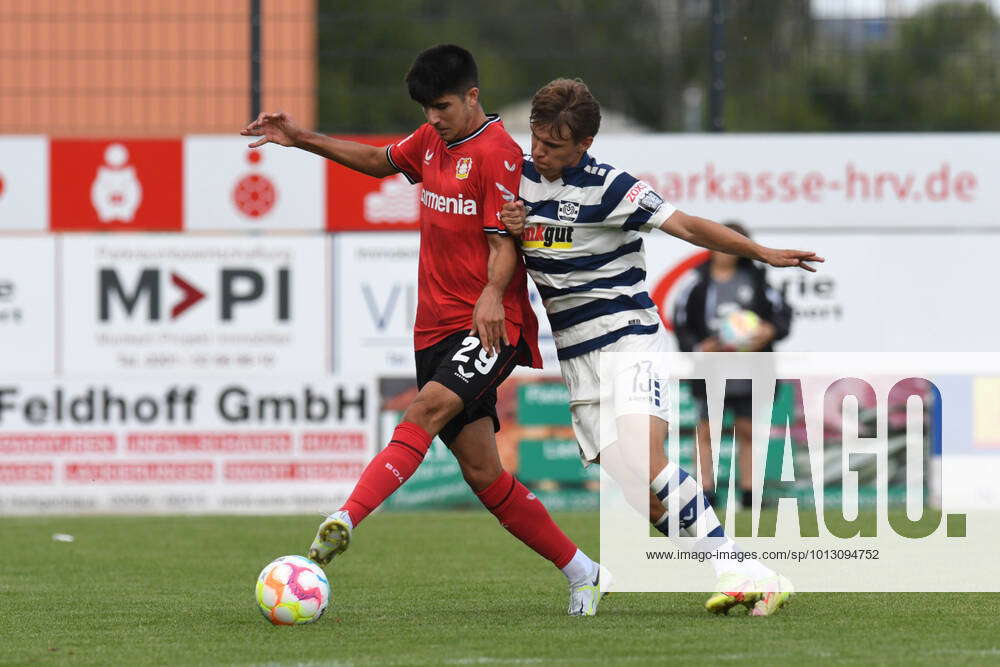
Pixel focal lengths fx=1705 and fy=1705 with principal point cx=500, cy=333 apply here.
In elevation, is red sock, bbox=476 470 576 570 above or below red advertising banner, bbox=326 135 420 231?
below

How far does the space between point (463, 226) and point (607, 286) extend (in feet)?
2.05

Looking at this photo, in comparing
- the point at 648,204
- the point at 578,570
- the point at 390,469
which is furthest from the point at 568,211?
the point at 578,570

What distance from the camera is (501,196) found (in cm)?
674

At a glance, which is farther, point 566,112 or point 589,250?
point 589,250

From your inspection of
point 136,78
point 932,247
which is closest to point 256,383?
point 136,78

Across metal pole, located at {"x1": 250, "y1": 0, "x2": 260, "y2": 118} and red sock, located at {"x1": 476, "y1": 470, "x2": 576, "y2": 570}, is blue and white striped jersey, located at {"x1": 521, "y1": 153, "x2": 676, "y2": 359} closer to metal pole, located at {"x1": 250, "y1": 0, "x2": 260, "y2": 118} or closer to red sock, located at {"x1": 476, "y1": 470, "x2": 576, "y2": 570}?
red sock, located at {"x1": 476, "y1": 470, "x2": 576, "y2": 570}

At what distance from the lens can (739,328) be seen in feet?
41.8

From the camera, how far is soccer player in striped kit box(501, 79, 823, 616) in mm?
6621

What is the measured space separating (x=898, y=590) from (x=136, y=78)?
28.9 ft

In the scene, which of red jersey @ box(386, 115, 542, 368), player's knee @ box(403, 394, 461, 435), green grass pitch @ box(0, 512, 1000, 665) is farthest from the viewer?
red jersey @ box(386, 115, 542, 368)

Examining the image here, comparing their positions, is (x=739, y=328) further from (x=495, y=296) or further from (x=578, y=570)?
(x=495, y=296)

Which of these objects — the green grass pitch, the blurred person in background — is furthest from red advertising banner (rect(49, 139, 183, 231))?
the green grass pitch

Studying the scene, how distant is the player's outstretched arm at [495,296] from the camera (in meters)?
6.66

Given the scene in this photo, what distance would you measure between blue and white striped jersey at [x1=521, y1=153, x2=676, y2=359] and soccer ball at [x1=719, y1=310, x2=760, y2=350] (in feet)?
19.6
